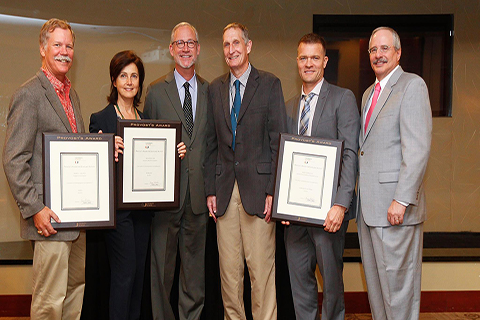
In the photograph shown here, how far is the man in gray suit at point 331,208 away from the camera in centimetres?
266

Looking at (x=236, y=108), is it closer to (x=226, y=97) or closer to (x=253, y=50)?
(x=226, y=97)

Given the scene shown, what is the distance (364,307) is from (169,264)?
5.39 feet

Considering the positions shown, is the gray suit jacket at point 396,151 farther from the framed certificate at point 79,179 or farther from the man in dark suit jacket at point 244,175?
the framed certificate at point 79,179

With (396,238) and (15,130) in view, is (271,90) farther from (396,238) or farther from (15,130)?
(15,130)

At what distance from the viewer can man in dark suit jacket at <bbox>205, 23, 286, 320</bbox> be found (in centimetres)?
279

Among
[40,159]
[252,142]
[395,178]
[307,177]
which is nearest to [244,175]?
[252,142]

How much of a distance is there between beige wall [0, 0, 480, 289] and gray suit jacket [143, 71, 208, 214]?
1.73 meters

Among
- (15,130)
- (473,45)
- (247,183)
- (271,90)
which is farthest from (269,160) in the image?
(473,45)

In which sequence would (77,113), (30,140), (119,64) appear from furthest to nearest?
(119,64)
(77,113)
(30,140)

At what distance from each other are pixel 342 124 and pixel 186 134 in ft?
3.21

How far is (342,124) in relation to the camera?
2693mm

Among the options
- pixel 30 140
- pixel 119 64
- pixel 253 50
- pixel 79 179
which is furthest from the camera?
pixel 253 50

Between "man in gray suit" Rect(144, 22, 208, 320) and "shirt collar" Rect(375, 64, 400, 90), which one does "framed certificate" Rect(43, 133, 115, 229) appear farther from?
"shirt collar" Rect(375, 64, 400, 90)

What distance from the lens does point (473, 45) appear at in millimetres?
4684
